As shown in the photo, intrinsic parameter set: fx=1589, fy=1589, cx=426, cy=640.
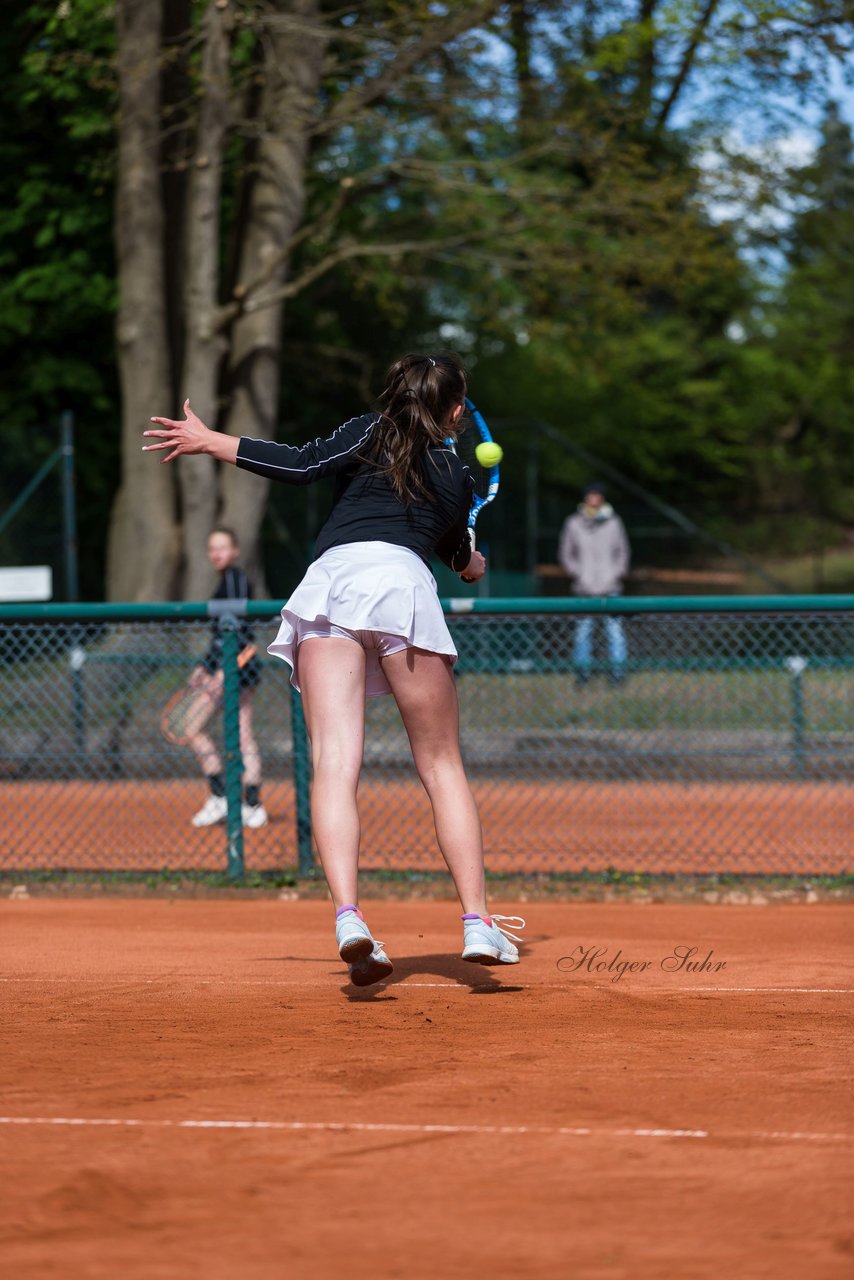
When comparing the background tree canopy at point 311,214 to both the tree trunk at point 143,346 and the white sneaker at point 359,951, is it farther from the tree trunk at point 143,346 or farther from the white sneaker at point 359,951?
the white sneaker at point 359,951

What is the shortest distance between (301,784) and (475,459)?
2836mm

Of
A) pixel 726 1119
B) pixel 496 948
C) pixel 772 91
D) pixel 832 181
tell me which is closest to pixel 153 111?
pixel 772 91

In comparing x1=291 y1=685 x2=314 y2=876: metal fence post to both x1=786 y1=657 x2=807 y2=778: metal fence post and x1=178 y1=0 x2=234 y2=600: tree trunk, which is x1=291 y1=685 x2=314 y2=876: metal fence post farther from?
x1=178 y1=0 x2=234 y2=600: tree trunk

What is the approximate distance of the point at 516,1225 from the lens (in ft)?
9.59

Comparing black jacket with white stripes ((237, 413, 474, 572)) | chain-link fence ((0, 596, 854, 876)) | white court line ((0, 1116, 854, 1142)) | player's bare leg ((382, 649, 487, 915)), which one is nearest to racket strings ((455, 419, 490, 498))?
black jacket with white stripes ((237, 413, 474, 572))

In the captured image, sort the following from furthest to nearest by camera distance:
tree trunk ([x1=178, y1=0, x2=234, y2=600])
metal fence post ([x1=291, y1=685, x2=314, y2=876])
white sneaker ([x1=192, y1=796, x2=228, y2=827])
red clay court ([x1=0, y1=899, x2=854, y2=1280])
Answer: tree trunk ([x1=178, y1=0, x2=234, y2=600]), white sneaker ([x1=192, y1=796, x2=228, y2=827]), metal fence post ([x1=291, y1=685, x2=314, y2=876]), red clay court ([x1=0, y1=899, x2=854, y2=1280])

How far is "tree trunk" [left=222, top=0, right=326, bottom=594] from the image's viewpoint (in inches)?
584

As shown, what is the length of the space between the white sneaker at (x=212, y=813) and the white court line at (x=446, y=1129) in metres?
5.56

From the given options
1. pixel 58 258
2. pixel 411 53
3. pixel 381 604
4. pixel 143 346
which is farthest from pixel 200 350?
pixel 381 604

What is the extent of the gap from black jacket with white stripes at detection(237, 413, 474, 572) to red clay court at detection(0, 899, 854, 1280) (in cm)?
147

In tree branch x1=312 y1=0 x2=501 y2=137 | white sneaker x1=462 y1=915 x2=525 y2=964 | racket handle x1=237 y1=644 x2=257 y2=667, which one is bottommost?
white sneaker x1=462 y1=915 x2=525 y2=964

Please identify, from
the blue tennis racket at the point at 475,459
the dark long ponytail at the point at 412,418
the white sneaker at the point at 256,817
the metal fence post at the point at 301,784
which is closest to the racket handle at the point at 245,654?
the metal fence post at the point at 301,784

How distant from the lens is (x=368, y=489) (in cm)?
509

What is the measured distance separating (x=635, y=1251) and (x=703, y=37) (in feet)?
51.0
